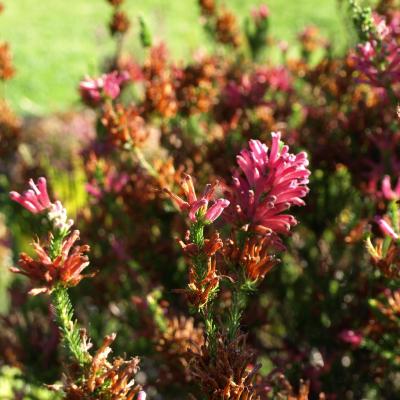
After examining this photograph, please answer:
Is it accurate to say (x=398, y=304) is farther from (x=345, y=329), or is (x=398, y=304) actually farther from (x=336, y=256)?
(x=336, y=256)

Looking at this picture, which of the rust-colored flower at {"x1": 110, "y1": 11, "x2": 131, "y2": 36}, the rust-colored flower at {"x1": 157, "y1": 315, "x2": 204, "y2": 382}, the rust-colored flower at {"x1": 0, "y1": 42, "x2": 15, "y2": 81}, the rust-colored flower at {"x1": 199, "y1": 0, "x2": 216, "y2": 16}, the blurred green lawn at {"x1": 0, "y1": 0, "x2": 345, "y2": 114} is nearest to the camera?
the rust-colored flower at {"x1": 157, "y1": 315, "x2": 204, "y2": 382}

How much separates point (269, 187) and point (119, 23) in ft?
6.32

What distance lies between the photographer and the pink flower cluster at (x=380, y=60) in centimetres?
160

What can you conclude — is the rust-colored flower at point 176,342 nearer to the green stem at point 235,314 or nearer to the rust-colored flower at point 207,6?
the green stem at point 235,314

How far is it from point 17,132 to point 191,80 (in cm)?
98

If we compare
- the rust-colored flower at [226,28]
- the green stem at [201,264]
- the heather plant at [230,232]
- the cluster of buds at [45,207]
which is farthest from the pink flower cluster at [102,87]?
the rust-colored flower at [226,28]

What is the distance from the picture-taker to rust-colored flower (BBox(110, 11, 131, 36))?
9.38ft

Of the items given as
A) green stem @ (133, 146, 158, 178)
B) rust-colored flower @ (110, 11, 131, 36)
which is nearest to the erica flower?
green stem @ (133, 146, 158, 178)

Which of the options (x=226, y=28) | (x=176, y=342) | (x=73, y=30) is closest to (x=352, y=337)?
(x=176, y=342)

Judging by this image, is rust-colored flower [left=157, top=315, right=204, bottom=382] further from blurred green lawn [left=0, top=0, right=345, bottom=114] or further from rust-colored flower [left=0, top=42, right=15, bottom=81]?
blurred green lawn [left=0, top=0, right=345, bottom=114]

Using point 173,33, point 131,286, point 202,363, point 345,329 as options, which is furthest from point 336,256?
point 173,33

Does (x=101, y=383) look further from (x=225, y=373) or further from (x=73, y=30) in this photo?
(x=73, y=30)

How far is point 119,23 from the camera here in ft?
9.37

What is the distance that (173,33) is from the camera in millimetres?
18266
